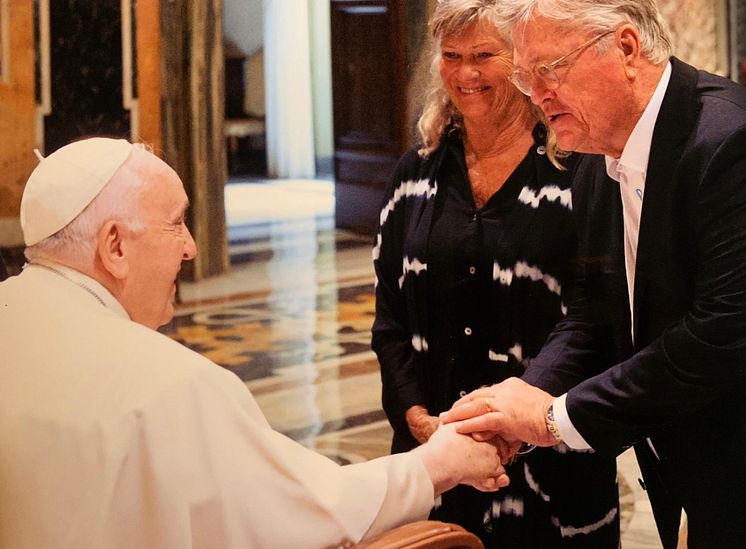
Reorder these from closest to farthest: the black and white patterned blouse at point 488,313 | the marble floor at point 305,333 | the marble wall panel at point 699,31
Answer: the black and white patterned blouse at point 488,313, the marble floor at point 305,333, the marble wall panel at point 699,31

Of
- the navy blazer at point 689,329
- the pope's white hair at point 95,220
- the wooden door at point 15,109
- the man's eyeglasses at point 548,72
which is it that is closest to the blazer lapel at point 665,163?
the navy blazer at point 689,329

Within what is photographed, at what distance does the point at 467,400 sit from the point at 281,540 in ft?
2.50

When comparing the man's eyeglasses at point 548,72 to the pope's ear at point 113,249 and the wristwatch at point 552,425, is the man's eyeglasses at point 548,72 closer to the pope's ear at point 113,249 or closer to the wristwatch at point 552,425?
the wristwatch at point 552,425

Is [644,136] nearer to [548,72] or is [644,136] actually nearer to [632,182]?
[632,182]

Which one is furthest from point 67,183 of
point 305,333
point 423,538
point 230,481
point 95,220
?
point 305,333

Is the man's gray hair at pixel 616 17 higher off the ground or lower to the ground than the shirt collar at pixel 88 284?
higher

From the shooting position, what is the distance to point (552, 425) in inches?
98.6

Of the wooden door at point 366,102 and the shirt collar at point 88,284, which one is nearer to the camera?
the shirt collar at point 88,284

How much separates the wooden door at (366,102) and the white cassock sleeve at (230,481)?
26.9 ft

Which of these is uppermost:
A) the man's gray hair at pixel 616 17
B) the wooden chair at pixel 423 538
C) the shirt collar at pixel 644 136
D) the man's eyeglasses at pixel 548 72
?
the man's gray hair at pixel 616 17

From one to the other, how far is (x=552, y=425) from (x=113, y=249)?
0.98 meters

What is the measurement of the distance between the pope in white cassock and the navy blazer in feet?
1.56

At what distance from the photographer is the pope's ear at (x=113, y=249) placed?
215cm

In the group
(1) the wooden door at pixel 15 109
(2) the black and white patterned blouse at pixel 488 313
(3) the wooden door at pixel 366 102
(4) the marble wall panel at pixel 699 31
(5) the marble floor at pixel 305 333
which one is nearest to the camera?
(2) the black and white patterned blouse at pixel 488 313
